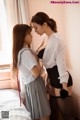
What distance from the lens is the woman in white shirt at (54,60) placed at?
1798 mm

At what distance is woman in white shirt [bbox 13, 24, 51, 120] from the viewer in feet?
6.09

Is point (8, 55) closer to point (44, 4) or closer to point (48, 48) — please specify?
point (44, 4)

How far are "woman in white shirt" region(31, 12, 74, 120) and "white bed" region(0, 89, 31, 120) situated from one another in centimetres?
34

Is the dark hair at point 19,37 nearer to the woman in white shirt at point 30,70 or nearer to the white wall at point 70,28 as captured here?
the woman in white shirt at point 30,70

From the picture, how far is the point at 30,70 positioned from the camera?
6.14ft

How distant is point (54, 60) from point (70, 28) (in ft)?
Answer: 3.08

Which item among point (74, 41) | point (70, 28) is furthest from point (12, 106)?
point (70, 28)

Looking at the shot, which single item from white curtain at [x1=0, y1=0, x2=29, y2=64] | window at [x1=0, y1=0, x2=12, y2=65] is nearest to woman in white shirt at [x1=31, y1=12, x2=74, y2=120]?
white curtain at [x1=0, y1=0, x2=29, y2=64]

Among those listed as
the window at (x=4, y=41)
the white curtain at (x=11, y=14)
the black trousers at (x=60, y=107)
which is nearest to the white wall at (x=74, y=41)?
the black trousers at (x=60, y=107)

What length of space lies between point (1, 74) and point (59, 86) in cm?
121

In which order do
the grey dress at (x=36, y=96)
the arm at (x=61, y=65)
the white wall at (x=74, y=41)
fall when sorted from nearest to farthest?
the arm at (x=61, y=65) → the grey dress at (x=36, y=96) → the white wall at (x=74, y=41)

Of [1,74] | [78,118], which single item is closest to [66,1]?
[1,74]

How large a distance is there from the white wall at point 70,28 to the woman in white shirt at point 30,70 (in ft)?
2.28

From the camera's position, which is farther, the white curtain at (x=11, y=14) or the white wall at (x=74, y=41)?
the white curtain at (x=11, y=14)
